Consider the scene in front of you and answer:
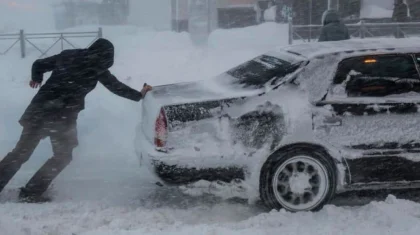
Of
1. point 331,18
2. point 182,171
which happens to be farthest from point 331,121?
point 331,18

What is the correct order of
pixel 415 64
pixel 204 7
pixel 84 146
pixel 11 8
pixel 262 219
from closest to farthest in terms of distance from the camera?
pixel 262 219
pixel 415 64
pixel 84 146
pixel 204 7
pixel 11 8

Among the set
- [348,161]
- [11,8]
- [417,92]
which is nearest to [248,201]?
[348,161]

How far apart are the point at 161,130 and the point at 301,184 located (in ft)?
4.27

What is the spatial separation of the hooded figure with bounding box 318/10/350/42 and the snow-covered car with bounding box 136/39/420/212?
3.61 m

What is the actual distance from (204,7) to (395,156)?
39.7 ft

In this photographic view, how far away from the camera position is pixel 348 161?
5039 millimetres

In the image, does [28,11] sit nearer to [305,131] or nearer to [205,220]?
[205,220]

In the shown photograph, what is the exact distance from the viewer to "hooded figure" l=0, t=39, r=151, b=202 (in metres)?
5.52

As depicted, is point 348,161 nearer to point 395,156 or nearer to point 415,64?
point 395,156

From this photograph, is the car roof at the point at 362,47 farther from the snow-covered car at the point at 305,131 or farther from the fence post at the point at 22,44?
the fence post at the point at 22,44

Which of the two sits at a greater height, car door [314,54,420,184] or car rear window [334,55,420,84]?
→ car rear window [334,55,420,84]

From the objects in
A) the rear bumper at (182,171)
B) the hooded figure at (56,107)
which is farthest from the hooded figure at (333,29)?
the rear bumper at (182,171)

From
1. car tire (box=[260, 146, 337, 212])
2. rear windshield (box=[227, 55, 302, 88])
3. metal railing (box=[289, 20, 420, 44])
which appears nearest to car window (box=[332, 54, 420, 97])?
rear windshield (box=[227, 55, 302, 88])

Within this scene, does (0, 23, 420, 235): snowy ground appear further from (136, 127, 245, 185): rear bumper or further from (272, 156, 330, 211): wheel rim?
(136, 127, 245, 185): rear bumper
